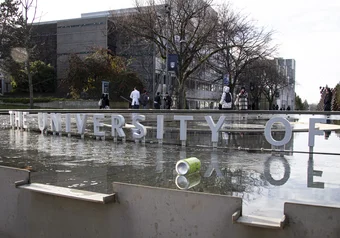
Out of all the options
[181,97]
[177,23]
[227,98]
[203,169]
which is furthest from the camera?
[181,97]

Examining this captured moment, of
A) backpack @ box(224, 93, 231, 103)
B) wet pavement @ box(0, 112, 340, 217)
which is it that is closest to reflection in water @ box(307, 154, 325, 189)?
wet pavement @ box(0, 112, 340, 217)

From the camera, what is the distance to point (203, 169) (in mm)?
6719

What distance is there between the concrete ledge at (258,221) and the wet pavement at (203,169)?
67 cm

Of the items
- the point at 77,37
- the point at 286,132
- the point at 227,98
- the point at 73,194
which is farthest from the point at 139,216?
the point at 77,37

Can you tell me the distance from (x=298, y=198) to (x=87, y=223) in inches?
103

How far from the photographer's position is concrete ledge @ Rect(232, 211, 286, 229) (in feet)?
10.3

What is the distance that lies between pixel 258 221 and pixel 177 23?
91.1 ft

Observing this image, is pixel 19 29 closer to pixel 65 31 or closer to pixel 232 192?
pixel 65 31

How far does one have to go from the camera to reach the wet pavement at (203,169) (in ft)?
16.3

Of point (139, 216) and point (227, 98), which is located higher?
point (227, 98)

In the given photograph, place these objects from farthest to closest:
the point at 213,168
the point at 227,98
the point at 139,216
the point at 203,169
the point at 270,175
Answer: the point at 227,98 < the point at 213,168 < the point at 203,169 < the point at 270,175 < the point at 139,216

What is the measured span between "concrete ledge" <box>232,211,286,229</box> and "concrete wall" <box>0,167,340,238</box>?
0.21 ft

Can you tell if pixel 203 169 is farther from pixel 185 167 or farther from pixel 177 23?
pixel 177 23

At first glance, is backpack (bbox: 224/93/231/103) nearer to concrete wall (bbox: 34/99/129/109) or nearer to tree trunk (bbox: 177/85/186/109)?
tree trunk (bbox: 177/85/186/109)
